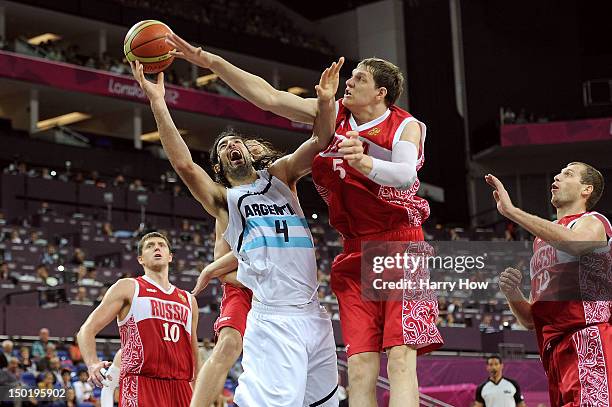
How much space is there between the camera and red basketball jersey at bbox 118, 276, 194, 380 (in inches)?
305

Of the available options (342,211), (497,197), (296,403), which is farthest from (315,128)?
(296,403)

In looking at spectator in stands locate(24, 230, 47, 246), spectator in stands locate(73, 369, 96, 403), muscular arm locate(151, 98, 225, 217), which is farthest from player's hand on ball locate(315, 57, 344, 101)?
spectator in stands locate(24, 230, 47, 246)

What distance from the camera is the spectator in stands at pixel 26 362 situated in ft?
44.9

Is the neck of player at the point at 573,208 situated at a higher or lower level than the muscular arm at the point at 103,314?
higher

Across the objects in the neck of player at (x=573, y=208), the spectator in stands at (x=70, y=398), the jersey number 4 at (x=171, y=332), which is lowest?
the spectator in stands at (x=70, y=398)

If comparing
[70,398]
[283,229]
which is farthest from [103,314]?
[70,398]

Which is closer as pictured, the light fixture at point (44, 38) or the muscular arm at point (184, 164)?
the muscular arm at point (184, 164)

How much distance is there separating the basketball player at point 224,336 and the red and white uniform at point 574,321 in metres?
2.12

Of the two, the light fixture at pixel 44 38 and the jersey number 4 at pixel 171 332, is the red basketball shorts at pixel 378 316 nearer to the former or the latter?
the jersey number 4 at pixel 171 332

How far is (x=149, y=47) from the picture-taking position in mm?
6090

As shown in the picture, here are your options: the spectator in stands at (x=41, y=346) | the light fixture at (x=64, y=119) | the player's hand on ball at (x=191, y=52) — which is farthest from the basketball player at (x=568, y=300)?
the light fixture at (x=64, y=119)

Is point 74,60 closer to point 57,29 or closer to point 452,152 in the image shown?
point 57,29

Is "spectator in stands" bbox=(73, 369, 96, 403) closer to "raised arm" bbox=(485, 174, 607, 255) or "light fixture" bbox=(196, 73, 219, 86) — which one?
"raised arm" bbox=(485, 174, 607, 255)

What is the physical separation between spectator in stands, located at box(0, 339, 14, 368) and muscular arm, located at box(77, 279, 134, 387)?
5.64 m
